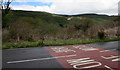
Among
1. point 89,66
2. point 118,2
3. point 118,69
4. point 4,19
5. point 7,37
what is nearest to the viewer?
point 118,69

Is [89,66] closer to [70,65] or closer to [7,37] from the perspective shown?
[70,65]

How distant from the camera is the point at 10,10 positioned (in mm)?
17703

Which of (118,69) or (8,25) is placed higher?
(8,25)

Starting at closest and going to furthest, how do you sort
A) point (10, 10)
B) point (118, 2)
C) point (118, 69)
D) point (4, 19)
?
point (118, 69)
point (4, 19)
point (10, 10)
point (118, 2)

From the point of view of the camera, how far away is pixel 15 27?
14.5 metres

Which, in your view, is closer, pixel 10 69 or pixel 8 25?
pixel 10 69

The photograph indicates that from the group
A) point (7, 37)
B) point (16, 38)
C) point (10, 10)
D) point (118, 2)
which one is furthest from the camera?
→ point (118, 2)

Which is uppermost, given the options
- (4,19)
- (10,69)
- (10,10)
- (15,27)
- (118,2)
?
(118,2)

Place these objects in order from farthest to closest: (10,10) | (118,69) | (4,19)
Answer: (10,10)
(4,19)
(118,69)

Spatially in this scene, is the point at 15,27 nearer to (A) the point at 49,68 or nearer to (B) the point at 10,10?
(B) the point at 10,10

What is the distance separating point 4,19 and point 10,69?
1190 cm

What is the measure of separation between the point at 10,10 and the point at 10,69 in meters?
14.4

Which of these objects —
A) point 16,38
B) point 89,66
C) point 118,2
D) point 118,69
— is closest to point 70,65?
point 89,66

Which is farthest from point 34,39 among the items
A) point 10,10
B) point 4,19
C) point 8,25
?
point 10,10
